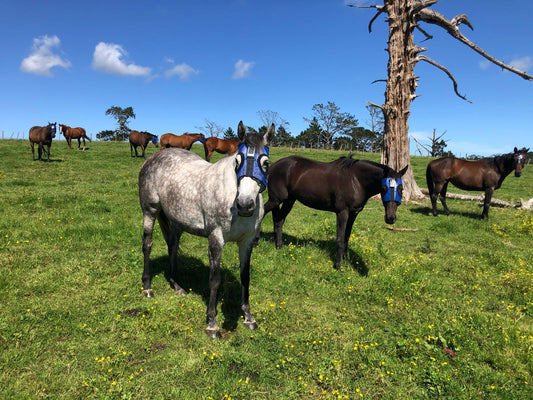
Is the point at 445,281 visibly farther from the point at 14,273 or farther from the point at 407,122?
the point at 407,122

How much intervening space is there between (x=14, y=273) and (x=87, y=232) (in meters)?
2.24

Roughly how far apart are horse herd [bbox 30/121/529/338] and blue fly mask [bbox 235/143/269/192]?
12 mm

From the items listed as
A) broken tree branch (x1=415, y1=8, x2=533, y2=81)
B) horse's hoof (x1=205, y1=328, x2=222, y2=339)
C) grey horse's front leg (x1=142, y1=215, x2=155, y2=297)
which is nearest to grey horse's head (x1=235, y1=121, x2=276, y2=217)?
horse's hoof (x1=205, y1=328, x2=222, y2=339)

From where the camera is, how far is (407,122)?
43.5 feet

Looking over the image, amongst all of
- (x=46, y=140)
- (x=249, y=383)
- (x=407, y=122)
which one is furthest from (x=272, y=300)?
(x=46, y=140)

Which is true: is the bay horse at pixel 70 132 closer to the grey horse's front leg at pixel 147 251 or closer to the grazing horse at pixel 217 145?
the grazing horse at pixel 217 145

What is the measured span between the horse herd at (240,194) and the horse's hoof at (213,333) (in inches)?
0.5

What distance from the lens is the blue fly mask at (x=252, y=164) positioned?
3383 mm

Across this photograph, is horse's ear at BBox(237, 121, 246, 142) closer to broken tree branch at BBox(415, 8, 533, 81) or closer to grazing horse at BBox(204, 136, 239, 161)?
broken tree branch at BBox(415, 8, 533, 81)

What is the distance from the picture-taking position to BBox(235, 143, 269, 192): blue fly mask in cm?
338

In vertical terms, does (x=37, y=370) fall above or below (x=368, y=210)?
below

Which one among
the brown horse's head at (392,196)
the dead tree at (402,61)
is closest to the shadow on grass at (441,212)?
the dead tree at (402,61)

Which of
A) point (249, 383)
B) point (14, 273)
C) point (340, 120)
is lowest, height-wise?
point (249, 383)

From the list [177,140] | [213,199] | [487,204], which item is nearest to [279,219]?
[213,199]
